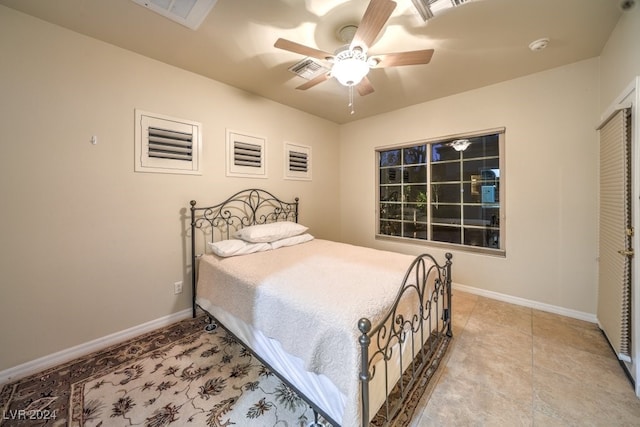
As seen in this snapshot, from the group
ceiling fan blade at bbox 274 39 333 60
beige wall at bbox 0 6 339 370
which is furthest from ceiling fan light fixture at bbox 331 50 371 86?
beige wall at bbox 0 6 339 370

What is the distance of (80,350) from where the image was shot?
2008 millimetres

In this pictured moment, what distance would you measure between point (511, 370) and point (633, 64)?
7.73 ft

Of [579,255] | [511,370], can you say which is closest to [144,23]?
[511,370]

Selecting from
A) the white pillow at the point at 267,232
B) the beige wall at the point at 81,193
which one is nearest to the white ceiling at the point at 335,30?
the beige wall at the point at 81,193

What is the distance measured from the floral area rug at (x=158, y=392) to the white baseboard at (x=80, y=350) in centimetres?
8

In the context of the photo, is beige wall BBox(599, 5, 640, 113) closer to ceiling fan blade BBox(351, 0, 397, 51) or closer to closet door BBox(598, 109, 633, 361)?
closet door BBox(598, 109, 633, 361)

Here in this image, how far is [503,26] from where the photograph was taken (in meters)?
1.91

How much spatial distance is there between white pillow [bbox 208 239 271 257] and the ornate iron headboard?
1.19 ft

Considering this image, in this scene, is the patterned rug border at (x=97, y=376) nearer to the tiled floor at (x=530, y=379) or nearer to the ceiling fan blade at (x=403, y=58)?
the tiled floor at (x=530, y=379)

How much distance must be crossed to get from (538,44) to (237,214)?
11.5ft

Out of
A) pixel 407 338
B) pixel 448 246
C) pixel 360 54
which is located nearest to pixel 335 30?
pixel 360 54

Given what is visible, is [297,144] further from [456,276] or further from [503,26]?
[456,276]

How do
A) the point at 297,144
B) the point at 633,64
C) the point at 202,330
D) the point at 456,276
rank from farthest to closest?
1. the point at 297,144
2. the point at 456,276
3. the point at 202,330
4. the point at 633,64

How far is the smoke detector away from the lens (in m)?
2.08
